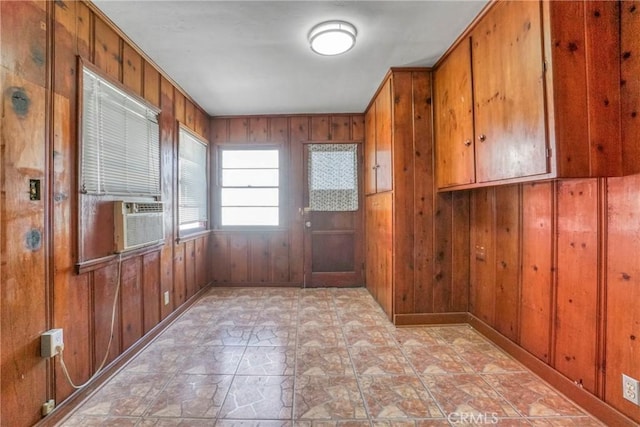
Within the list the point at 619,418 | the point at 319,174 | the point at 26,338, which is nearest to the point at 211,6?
the point at 26,338

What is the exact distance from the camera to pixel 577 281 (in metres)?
1.64

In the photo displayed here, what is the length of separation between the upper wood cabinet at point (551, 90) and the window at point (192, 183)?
2981mm

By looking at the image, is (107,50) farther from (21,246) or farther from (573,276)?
(573,276)

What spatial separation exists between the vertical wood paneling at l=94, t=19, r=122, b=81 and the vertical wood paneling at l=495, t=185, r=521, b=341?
123 inches

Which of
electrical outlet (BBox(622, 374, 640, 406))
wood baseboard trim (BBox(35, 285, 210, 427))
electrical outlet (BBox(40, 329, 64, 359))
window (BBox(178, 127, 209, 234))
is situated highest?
window (BBox(178, 127, 209, 234))

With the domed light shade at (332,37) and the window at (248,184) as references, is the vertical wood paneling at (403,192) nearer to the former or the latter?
the domed light shade at (332,37)

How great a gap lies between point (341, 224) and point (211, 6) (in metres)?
2.94

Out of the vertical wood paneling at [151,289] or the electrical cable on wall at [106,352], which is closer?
the electrical cable on wall at [106,352]

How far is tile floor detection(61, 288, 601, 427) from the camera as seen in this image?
60.6 inches

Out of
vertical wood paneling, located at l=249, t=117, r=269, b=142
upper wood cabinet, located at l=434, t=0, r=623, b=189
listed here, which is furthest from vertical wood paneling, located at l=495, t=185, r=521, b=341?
vertical wood paneling, located at l=249, t=117, r=269, b=142

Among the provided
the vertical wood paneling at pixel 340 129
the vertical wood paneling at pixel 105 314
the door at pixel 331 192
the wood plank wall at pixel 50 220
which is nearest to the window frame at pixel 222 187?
the door at pixel 331 192

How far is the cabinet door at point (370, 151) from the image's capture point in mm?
3480

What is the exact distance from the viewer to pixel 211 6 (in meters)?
1.78

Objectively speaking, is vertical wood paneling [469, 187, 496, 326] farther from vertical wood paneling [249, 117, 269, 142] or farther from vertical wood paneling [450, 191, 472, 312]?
vertical wood paneling [249, 117, 269, 142]
